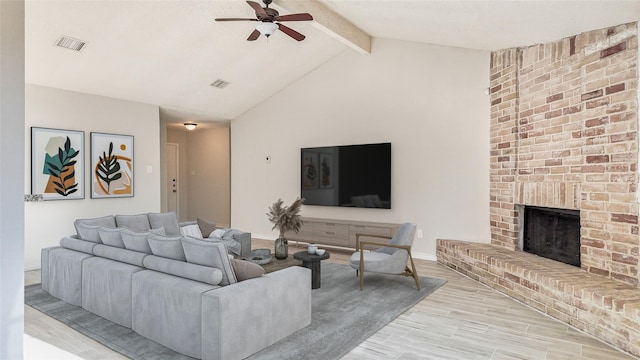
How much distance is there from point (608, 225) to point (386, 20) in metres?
3.54

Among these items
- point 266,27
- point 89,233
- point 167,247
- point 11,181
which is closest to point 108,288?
point 167,247

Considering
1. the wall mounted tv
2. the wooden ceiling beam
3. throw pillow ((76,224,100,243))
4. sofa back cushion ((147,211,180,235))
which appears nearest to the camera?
throw pillow ((76,224,100,243))

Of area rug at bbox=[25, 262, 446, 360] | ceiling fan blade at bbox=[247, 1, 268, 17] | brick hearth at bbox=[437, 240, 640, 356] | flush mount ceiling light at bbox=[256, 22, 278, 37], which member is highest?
ceiling fan blade at bbox=[247, 1, 268, 17]

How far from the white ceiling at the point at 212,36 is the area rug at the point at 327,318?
3.03m

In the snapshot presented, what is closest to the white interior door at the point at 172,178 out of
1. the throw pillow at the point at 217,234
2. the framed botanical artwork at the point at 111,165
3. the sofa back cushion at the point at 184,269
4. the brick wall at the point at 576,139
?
the framed botanical artwork at the point at 111,165

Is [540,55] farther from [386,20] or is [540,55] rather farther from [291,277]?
[291,277]

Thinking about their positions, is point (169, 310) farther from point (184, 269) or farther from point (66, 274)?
point (66, 274)

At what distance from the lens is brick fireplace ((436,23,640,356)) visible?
3355 millimetres

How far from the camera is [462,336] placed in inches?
124

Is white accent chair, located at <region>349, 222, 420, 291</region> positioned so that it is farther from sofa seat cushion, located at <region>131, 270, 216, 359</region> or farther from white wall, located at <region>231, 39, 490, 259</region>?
sofa seat cushion, located at <region>131, 270, 216, 359</region>

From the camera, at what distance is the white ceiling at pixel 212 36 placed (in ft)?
12.6

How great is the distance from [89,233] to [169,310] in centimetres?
179

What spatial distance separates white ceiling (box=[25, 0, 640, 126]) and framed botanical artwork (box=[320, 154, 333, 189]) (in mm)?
1772

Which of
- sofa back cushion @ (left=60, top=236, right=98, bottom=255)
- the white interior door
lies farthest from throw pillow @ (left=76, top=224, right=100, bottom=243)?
the white interior door
